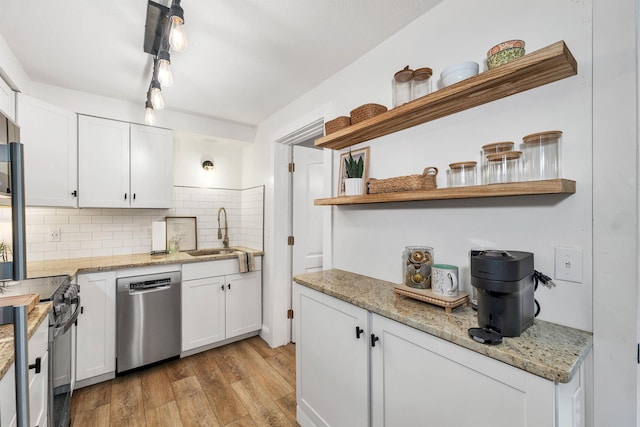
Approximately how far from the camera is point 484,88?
114 centimetres

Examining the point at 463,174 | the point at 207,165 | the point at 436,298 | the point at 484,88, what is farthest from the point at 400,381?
the point at 207,165

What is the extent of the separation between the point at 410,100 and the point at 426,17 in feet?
1.58

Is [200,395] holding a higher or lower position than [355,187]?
lower

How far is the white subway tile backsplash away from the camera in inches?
95.0

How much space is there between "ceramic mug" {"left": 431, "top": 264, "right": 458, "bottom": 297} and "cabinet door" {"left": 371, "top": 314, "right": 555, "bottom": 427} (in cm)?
24

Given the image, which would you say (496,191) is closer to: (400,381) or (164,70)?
(400,381)

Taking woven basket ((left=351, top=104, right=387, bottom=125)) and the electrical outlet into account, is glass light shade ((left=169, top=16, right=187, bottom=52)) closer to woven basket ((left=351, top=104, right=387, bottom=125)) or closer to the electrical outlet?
woven basket ((left=351, top=104, right=387, bottom=125))

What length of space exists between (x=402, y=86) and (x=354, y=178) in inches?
22.2

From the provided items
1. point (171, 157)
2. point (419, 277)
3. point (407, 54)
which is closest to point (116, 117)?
point (171, 157)

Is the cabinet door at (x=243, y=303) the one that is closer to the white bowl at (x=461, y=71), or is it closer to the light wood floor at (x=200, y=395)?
the light wood floor at (x=200, y=395)

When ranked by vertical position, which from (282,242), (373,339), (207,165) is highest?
(207,165)

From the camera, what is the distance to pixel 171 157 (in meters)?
2.79

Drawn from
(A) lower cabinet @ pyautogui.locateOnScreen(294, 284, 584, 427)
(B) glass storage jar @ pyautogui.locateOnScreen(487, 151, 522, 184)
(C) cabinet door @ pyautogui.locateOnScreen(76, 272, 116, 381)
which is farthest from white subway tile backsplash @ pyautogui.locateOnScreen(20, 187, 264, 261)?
(B) glass storage jar @ pyautogui.locateOnScreen(487, 151, 522, 184)

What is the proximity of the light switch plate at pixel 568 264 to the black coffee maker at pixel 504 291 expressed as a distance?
15 centimetres
